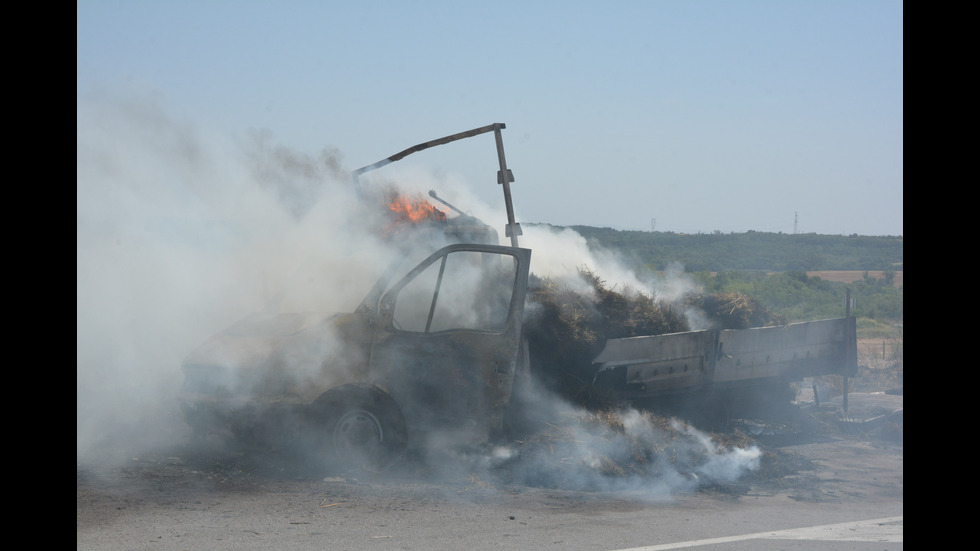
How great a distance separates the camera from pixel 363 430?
702cm

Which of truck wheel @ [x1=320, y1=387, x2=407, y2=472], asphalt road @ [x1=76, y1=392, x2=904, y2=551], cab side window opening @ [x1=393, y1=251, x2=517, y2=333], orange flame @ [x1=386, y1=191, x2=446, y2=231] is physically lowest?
asphalt road @ [x1=76, y1=392, x2=904, y2=551]

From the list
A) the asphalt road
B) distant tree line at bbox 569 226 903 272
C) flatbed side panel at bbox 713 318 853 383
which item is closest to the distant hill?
distant tree line at bbox 569 226 903 272

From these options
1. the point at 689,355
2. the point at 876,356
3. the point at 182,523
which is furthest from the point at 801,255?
the point at 182,523

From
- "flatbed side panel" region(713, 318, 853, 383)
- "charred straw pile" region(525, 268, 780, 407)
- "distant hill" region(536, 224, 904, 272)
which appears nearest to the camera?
"charred straw pile" region(525, 268, 780, 407)

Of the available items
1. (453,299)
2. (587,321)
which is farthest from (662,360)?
(453,299)

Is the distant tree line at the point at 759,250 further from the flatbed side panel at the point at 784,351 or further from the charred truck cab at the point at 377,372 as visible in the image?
the charred truck cab at the point at 377,372

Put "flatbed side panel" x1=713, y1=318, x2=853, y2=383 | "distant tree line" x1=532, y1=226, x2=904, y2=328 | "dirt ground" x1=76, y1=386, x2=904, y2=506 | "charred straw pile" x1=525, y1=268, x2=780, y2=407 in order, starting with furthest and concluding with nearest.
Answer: "distant tree line" x1=532, y1=226, x2=904, y2=328 < "flatbed side panel" x1=713, y1=318, x2=853, y2=383 < "charred straw pile" x1=525, y1=268, x2=780, y2=407 < "dirt ground" x1=76, y1=386, x2=904, y2=506

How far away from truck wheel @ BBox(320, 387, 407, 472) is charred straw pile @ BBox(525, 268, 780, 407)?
1.85 meters

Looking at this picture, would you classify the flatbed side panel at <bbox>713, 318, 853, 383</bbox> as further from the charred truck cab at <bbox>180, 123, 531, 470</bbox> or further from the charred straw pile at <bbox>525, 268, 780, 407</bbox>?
the charred truck cab at <bbox>180, 123, 531, 470</bbox>

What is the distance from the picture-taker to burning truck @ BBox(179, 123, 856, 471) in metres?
6.93

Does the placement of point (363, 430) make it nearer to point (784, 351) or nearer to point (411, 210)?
point (411, 210)

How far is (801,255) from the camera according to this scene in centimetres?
6606

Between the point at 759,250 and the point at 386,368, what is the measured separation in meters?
65.8
